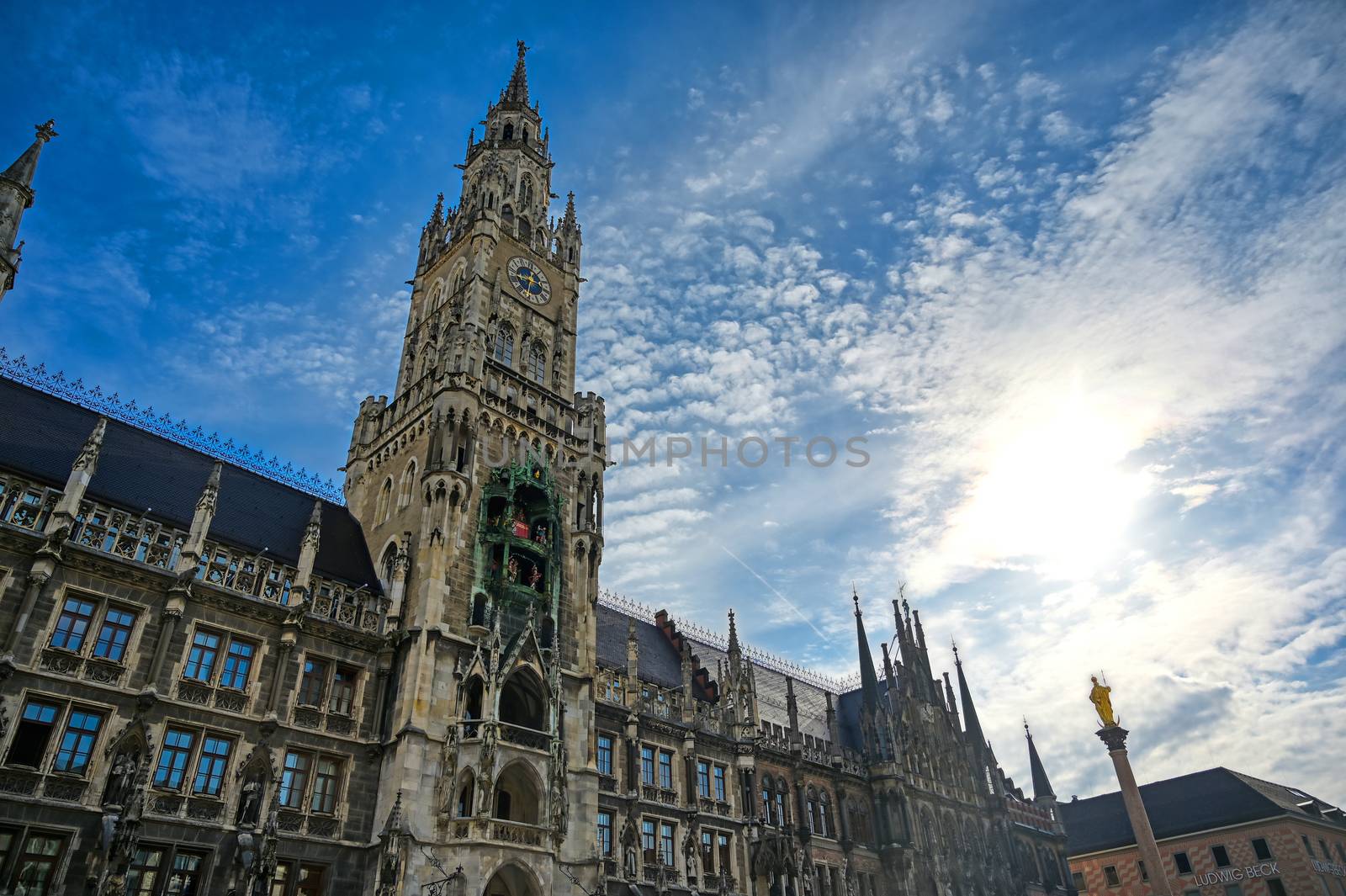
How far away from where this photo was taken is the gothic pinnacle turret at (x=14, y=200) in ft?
101

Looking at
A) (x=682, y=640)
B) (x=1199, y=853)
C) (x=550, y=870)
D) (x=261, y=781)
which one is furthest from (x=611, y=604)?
(x=1199, y=853)

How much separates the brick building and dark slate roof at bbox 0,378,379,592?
62796mm

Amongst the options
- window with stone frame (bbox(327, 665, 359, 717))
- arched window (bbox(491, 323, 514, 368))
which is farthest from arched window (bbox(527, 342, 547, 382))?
window with stone frame (bbox(327, 665, 359, 717))

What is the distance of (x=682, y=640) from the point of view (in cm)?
5188

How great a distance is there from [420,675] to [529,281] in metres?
22.5

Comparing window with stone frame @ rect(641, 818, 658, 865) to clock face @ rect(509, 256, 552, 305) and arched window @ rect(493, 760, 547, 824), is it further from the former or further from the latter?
clock face @ rect(509, 256, 552, 305)

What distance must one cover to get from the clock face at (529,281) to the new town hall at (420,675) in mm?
168

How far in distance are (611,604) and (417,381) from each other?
56.2 feet

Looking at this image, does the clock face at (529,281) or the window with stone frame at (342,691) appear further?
the clock face at (529,281)

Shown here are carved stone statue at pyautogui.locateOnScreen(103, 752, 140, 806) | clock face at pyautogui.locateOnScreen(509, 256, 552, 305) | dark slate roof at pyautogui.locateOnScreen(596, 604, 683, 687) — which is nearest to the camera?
carved stone statue at pyautogui.locateOnScreen(103, 752, 140, 806)

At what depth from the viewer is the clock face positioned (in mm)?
46000

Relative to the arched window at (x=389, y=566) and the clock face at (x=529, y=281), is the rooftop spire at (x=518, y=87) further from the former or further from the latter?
the arched window at (x=389, y=566)

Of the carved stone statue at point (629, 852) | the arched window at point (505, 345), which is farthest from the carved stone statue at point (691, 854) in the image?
the arched window at point (505, 345)

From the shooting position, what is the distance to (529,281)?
4669cm
